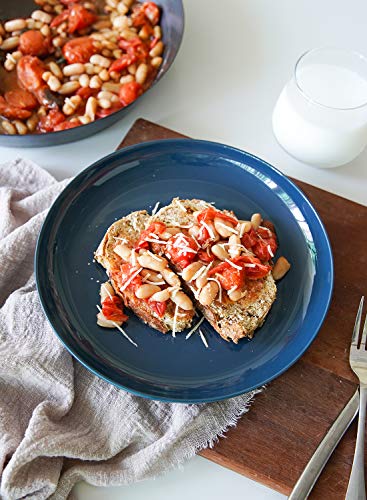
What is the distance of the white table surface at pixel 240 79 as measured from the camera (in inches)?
91.0

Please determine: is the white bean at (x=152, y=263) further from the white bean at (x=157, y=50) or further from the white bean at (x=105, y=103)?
the white bean at (x=157, y=50)

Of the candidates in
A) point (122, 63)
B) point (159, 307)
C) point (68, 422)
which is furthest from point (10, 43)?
point (68, 422)

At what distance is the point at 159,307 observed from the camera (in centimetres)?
175

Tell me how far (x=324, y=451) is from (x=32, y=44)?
177cm

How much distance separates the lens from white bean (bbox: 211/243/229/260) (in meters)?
1.78

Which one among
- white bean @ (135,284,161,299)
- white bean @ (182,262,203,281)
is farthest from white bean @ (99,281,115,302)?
white bean @ (182,262,203,281)

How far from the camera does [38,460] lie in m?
1.69

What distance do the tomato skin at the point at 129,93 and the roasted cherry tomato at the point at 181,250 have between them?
2.38 ft

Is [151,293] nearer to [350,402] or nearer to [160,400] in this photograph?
[160,400]

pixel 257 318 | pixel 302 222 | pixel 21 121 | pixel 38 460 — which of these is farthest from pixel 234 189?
pixel 38 460

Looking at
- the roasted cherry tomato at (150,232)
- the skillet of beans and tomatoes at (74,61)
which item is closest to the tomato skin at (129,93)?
the skillet of beans and tomatoes at (74,61)

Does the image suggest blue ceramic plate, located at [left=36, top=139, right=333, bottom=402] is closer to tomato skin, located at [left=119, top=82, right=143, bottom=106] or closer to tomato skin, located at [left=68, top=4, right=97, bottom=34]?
tomato skin, located at [left=119, top=82, right=143, bottom=106]

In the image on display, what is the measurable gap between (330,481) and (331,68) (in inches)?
52.1

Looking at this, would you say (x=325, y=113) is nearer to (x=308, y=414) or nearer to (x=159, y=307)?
(x=159, y=307)
